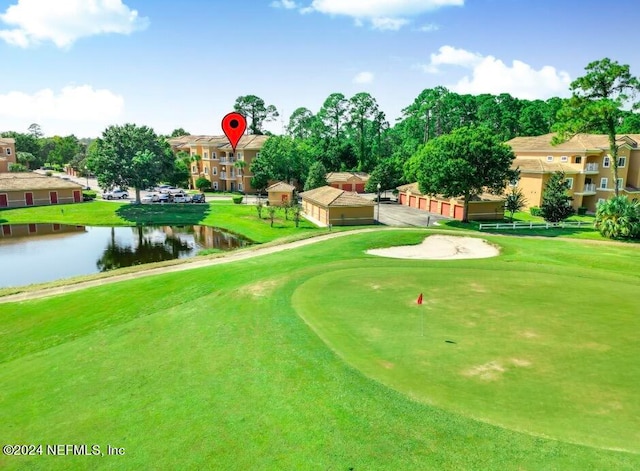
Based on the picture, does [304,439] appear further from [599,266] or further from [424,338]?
[599,266]

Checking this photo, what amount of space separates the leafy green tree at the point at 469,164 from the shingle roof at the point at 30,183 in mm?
60376

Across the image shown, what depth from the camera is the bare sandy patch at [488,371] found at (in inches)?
527

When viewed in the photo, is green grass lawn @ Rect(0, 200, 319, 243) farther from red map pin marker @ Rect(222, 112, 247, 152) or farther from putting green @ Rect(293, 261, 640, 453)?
putting green @ Rect(293, 261, 640, 453)

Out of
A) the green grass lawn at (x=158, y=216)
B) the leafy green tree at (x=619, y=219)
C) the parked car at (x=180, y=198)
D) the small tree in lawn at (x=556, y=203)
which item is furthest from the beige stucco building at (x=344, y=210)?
the parked car at (x=180, y=198)

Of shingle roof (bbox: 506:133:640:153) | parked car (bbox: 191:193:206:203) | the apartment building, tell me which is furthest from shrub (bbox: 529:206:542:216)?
parked car (bbox: 191:193:206:203)

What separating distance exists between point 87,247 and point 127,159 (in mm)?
30383

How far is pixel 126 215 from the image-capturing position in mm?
66688

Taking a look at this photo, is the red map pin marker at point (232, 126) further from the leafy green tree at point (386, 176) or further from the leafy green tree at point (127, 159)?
the leafy green tree at point (386, 176)

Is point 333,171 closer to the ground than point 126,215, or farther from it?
farther from it

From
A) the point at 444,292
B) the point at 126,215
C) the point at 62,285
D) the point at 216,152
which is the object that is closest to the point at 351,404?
the point at 444,292

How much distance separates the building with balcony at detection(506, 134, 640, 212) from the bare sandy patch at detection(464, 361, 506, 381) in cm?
5944

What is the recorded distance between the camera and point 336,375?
13820 millimetres

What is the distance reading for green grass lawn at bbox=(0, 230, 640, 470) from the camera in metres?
10.4

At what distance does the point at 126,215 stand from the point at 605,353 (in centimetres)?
6514
